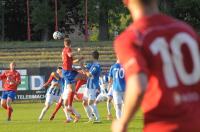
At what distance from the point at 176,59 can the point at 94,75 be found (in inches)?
633

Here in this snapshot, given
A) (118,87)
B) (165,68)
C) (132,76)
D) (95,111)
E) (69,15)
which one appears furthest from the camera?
(69,15)

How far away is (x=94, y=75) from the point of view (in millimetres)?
21031

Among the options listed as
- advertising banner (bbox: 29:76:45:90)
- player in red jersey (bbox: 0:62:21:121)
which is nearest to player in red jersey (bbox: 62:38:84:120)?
player in red jersey (bbox: 0:62:21:121)

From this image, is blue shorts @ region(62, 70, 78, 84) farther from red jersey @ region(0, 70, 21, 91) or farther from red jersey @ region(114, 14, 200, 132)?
red jersey @ region(114, 14, 200, 132)

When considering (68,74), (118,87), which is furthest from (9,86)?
(118,87)

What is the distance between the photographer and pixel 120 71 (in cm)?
1858

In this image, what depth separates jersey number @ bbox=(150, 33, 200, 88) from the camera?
4.95 meters

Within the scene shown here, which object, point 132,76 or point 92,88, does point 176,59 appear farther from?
point 92,88

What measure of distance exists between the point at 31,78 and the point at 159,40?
3181cm

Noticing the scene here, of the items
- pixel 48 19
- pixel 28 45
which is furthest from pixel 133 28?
pixel 48 19

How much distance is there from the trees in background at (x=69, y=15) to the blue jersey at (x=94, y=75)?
3853 centimetres

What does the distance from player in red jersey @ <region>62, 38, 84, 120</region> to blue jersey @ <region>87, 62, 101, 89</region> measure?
0.58 m

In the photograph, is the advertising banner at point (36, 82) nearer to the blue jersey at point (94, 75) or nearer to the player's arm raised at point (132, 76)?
the blue jersey at point (94, 75)

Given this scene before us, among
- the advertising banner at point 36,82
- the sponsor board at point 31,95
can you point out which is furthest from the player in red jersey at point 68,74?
the advertising banner at point 36,82
